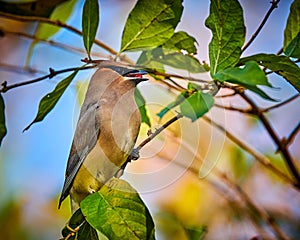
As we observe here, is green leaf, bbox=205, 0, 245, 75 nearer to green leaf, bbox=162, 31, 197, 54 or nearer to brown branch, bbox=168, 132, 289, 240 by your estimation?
green leaf, bbox=162, 31, 197, 54

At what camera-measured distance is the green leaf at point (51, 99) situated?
0.70 meters

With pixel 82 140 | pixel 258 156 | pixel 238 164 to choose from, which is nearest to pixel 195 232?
pixel 82 140

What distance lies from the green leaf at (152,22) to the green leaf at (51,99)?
0.31 feet

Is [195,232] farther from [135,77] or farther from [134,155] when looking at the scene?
[135,77]

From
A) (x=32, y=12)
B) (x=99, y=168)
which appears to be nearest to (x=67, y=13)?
(x=32, y=12)

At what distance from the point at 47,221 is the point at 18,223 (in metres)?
0.11

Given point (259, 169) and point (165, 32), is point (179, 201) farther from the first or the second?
point (165, 32)

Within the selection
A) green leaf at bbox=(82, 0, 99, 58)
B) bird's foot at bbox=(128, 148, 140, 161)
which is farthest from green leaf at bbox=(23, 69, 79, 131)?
bird's foot at bbox=(128, 148, 140, 161)

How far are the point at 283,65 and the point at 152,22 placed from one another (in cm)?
20

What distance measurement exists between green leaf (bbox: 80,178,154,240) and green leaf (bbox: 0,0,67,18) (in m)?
A: 0.58

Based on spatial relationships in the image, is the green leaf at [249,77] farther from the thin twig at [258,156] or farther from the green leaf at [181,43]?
the thin twig at [258,156]

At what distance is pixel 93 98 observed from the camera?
3.26 ft

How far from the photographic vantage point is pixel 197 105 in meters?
0.55

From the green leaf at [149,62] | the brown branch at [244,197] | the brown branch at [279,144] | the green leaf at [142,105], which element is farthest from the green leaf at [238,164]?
the green leaf at [149,62]
